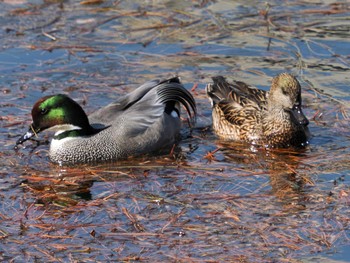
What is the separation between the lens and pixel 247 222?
7.82 metres

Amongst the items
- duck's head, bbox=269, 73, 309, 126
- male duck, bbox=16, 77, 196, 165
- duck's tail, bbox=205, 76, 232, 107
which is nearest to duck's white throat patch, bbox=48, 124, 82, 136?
male duck, bbox=16, 77, 196, 165

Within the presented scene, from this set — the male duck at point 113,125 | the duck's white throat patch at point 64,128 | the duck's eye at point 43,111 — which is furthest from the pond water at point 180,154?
the duck's eye at point 43,111

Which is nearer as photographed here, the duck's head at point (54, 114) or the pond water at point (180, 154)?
the pond water at point (180, 154)

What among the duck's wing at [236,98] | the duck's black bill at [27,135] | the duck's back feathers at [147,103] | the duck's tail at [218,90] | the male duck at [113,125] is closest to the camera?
the duck's black bill at [27,135]

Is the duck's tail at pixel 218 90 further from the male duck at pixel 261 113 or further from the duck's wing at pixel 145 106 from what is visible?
the duck's wing at pixel 145 106

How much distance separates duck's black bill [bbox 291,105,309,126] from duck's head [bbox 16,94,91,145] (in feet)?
6.69

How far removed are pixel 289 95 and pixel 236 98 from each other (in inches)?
37.7

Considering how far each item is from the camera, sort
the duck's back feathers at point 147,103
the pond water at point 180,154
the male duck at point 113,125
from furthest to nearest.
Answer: the duck's back feathers at point 147,103, the male duck at point 113,125, the pond water at point 180,154

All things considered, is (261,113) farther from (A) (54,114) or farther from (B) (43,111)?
(B) (43,111)

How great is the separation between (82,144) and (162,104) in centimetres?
108

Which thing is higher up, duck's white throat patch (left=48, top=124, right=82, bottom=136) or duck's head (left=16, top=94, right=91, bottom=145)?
duck's head (left=16, top=94, right=91, bottom=145)

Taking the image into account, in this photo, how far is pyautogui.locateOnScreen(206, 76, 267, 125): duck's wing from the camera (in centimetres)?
Result: 1044

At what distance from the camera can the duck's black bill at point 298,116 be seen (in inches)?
378

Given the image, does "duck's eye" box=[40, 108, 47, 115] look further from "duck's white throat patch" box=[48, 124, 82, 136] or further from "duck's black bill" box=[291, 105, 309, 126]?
"duck's black bill" box=[291, 105, 309, 126]
